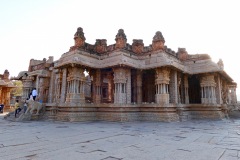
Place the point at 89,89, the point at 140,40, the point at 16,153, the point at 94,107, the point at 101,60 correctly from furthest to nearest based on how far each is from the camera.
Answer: the point at 89,89 < the point at 140,40 < the point at 101,60 < the point at 94,107 < the point at 16,153

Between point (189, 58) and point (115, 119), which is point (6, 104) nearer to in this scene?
point (115, 119)

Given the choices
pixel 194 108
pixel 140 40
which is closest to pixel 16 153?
pixel 140 40

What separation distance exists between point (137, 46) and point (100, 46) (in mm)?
3739

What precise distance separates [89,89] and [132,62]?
14962mm

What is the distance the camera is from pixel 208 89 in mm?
18016

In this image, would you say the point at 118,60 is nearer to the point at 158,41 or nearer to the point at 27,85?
the point at 158,41

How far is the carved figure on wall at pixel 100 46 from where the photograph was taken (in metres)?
17.7

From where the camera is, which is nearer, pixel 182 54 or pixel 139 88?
pixel 139 88

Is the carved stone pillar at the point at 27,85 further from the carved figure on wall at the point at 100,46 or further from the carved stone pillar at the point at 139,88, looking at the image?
the carved stone pillar at the point at 139,88

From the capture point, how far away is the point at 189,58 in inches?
781

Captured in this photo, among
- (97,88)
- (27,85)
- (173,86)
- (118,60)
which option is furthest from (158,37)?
(27,85)

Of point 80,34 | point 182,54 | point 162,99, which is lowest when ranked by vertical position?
point 162,99

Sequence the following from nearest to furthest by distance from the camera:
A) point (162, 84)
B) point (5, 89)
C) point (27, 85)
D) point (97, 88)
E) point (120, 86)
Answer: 1. point (120, 86)
2. point (162, 84)
3. point (97, 88)
4. point (27, 85)
5. point (5, 89)

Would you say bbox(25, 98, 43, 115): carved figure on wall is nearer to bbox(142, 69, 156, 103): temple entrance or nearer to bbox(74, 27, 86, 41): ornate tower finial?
bbox(74, 27, 86, 41): ornate tower finial
